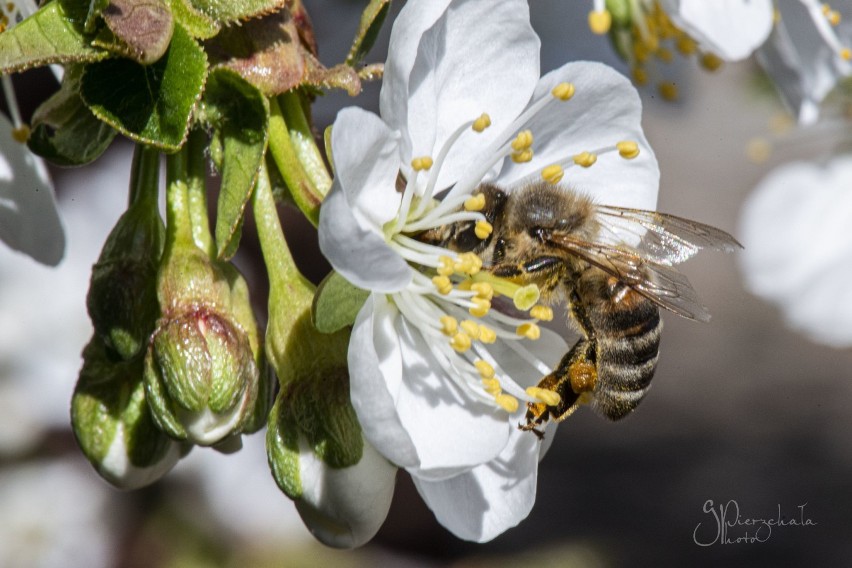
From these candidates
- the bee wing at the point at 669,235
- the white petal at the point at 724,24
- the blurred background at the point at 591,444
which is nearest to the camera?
the bee wing at the point at 669,235

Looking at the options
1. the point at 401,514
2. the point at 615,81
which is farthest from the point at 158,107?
the point at 401,514

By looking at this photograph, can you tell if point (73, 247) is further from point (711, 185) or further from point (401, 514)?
point (711, 185)

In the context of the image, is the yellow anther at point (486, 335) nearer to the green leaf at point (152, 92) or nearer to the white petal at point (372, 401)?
the white petal at point (372, 401)

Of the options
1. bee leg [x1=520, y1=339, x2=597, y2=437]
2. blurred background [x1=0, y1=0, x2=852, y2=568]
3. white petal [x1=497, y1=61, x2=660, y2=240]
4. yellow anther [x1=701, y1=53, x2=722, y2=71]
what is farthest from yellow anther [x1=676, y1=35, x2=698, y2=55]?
bee leg [x1=520, y1=339, x2=597, y2=437]

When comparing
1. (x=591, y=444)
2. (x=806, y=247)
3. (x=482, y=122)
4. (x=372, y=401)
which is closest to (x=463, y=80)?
(x=482, y=122)

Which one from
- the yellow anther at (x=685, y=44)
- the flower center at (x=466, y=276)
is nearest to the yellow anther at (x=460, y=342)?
the flower center at (x=466, y=276)

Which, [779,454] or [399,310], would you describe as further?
[779,454]

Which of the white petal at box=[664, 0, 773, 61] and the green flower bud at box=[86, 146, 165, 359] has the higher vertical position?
the green flower bud at box=[86, 146, 165, 359]

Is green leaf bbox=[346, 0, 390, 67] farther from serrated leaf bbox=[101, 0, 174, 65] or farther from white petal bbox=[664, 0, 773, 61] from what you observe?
white petal bbox=[664, 0, 773, 61]
